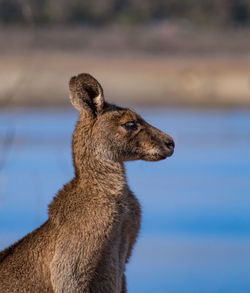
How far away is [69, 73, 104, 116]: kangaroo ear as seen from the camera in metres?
5.46

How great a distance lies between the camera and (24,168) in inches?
483

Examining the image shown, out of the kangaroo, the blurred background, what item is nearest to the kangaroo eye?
the kangaroo

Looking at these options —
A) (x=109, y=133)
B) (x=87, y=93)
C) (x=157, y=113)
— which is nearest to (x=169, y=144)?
(x=109, y=133)

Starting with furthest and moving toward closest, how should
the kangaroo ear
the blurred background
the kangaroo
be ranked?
the blurred background
the kangaroo ear
the kangaroo

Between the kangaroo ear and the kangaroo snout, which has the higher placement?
the kangaroo ear

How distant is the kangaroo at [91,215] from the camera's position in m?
5.30

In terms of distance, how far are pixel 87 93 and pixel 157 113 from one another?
1436cm

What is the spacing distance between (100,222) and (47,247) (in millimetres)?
352

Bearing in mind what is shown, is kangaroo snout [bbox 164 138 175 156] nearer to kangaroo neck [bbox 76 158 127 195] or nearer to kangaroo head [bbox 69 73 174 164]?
kangaroo head [bbox 69 73 174 164]

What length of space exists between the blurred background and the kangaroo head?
1286 millimetres

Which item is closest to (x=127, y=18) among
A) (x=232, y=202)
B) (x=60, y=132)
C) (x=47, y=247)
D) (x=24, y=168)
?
(x=60, y=132)

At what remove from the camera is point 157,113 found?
19812 mm

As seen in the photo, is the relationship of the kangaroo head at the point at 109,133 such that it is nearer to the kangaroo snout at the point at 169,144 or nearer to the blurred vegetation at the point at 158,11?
the kangaroo snout at the point at 169,144

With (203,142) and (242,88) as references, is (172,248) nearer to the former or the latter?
(203,142)
